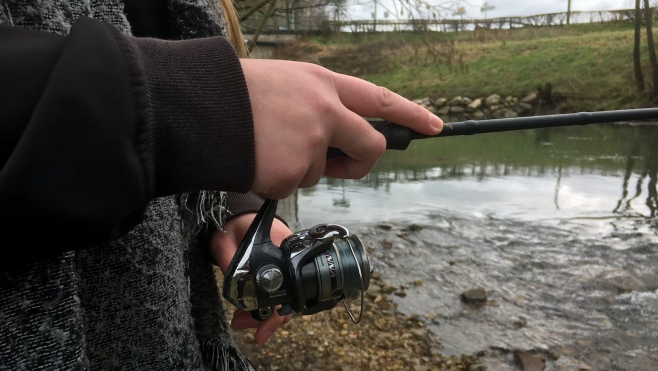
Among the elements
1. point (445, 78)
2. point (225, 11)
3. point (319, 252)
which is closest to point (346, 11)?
point (225, 11)

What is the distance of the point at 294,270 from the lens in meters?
1.07

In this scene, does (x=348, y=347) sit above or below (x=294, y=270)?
below

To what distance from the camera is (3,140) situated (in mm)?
533

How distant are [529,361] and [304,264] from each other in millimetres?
2385

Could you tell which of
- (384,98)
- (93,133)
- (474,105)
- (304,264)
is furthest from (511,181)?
(474,105)

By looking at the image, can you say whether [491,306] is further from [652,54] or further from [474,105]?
[474,105]

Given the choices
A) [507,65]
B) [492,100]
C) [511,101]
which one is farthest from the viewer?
[507,65]

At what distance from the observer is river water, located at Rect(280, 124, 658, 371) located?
11.1 ft

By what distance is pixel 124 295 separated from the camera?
811 millimetres

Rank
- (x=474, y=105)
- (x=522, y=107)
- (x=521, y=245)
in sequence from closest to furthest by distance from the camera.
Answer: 1. (x=521, y=245)
2. (x=522, y=107)
3. (x=474, y=105)

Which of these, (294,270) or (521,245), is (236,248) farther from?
(521,245)

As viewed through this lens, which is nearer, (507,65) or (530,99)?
(530,99)

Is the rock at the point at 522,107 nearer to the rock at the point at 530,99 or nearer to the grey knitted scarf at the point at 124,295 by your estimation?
the rock at the point at 530,99

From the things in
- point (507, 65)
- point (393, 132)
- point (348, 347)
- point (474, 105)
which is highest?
point (507, 65)
